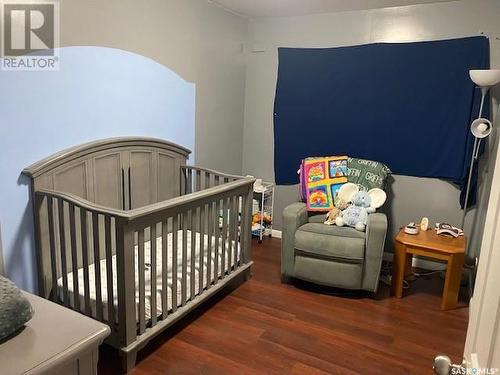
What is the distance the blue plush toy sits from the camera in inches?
119

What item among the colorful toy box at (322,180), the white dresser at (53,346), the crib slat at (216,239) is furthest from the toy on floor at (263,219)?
the white dresser at (53,346)

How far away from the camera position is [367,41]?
349 cm

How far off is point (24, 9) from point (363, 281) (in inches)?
107

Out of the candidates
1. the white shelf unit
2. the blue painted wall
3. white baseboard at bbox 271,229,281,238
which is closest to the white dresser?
the blue painted wall

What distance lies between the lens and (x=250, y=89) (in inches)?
162

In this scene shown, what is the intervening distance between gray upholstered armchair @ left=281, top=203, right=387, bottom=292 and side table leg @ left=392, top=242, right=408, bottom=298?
167 millimetres

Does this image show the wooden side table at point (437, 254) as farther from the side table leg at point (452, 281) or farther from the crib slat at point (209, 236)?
the crib slat at point (209, 236)

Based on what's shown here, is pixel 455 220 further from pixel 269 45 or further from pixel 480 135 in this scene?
pixel 269 45

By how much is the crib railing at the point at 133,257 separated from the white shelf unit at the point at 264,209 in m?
1.19

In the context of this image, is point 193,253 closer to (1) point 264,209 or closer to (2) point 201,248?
(2) point 201,248

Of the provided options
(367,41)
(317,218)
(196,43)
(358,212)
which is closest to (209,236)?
(317,218)

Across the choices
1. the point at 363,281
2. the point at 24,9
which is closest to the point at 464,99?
the point at 363,281

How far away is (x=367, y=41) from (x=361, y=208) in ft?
5.12

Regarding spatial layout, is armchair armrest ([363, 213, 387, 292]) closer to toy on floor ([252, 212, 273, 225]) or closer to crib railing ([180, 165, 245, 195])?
crib railing ([180, 165, 245, 195])
